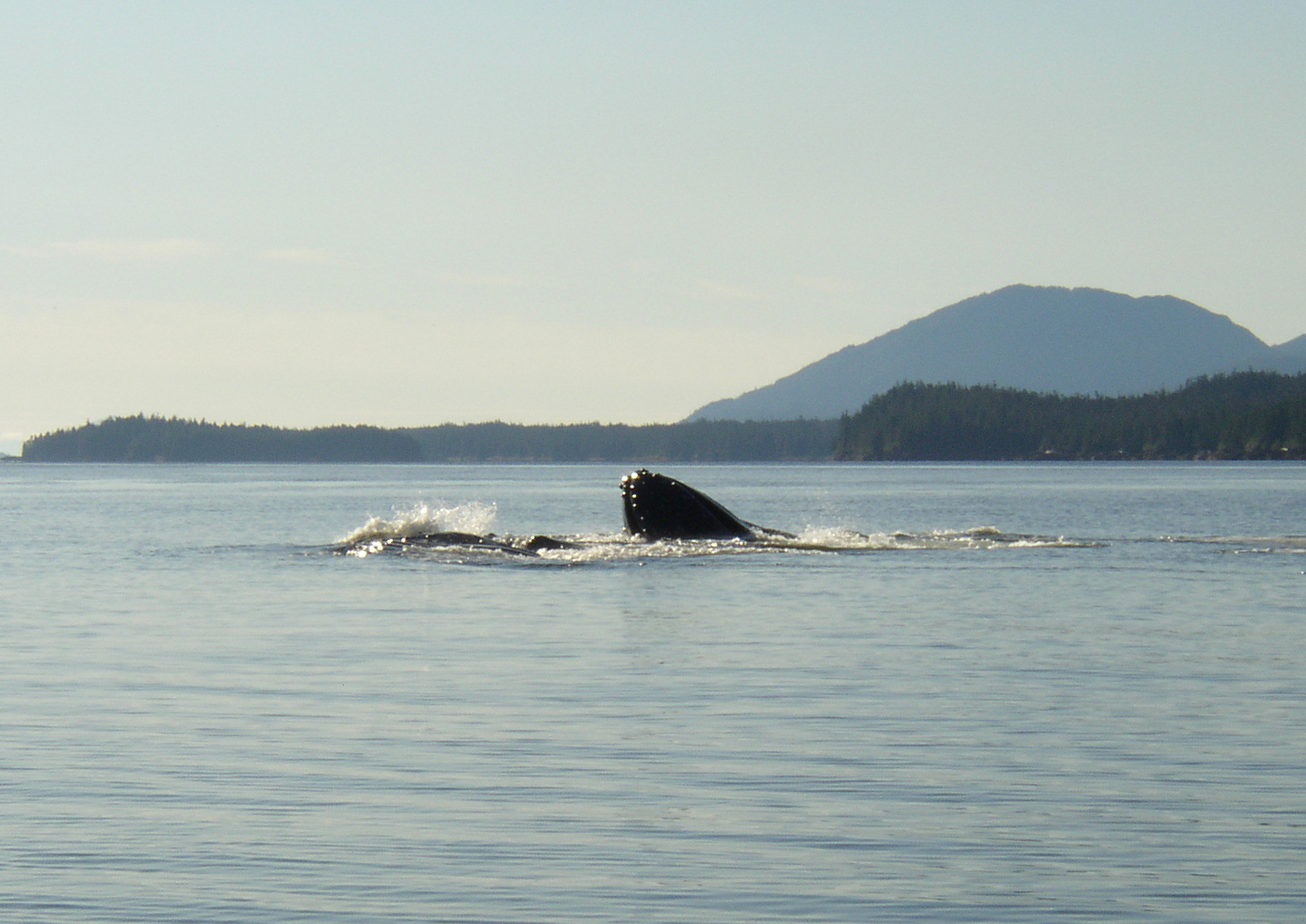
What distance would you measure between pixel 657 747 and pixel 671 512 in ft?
63.2

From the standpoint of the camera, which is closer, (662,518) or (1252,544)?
(662,518)

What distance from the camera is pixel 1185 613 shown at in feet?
68.6

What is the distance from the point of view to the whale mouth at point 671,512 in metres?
30.3

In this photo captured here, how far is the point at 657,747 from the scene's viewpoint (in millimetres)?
11609

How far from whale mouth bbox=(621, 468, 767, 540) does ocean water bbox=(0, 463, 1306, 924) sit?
3.03m

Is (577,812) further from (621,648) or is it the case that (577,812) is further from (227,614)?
(227,614)

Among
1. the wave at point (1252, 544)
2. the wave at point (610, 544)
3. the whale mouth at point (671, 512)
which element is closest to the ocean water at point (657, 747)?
the wave at point (610, 544)

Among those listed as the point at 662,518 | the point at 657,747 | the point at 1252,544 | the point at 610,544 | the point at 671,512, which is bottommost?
the point at 657,747

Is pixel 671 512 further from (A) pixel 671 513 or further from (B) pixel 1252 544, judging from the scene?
(B) pixel 1252 544

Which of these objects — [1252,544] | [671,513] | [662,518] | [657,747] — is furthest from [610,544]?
[657,747]

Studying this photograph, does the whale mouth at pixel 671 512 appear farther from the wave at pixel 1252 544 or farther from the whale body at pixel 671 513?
the wave at pixel 1252 544

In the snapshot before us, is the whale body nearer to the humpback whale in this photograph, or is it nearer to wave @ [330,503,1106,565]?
the humpback whale

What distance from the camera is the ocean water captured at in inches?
312

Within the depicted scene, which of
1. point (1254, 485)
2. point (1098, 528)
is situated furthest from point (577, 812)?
point (1254, 485)
